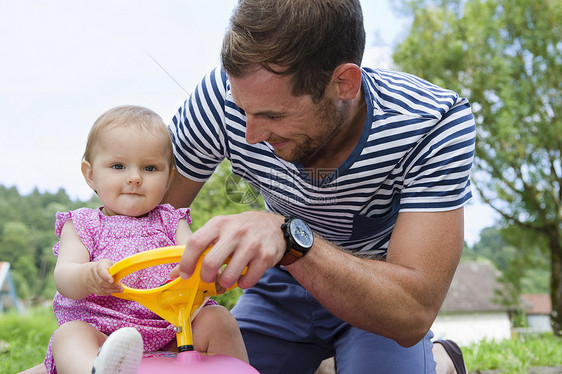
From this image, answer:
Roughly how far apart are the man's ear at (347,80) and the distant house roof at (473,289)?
22.1m

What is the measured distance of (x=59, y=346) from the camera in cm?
144

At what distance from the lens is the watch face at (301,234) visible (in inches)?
55.5

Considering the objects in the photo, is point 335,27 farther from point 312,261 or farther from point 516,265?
point 516,265

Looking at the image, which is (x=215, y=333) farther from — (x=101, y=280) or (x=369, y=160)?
(x=369, y=160)

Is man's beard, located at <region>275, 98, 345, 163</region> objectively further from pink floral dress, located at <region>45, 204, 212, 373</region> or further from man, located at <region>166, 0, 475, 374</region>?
pink floral dress, located at <region>45, 204, 212, 373</region>

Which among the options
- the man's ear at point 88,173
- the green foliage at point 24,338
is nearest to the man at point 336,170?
the man's ear at point 88,173

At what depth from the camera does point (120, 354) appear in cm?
109

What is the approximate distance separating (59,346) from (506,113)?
11.3m

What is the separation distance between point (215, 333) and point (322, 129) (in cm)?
76

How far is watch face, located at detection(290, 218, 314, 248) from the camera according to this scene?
1409 millimetres

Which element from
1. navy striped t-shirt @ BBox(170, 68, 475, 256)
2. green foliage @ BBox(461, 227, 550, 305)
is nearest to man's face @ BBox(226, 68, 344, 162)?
navy striped t-shirt @ BBox(170, 68, 475, 256)

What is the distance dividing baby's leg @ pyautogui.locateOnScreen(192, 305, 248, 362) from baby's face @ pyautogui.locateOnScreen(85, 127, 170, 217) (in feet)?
1.16

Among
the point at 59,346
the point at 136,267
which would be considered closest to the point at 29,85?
the point at 136,267

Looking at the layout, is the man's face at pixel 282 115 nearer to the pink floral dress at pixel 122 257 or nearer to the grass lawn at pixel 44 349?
the pink floral dress at pixel 122 257
